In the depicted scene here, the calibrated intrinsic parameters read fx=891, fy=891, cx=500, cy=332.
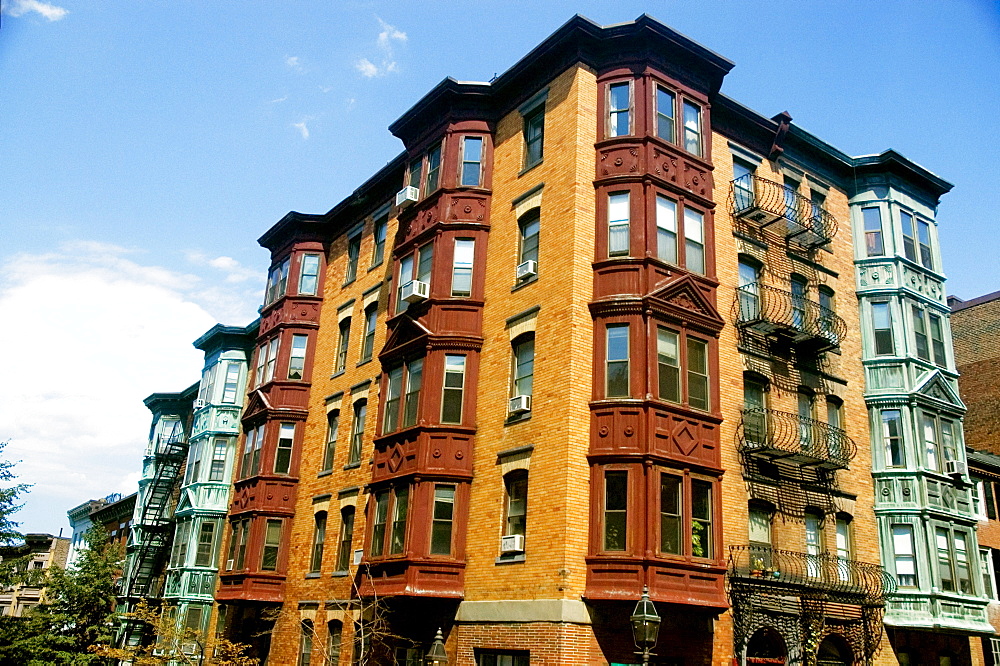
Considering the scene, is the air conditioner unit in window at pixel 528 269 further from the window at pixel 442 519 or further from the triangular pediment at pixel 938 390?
the triangular pediment at pixel 938 390

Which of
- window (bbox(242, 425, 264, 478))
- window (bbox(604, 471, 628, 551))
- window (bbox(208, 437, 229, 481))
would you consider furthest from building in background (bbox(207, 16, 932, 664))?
window (bbox(208, 437, 229, 481))

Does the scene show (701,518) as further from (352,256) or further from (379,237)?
(352,256)

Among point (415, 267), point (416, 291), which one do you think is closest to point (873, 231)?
point (415, 267)

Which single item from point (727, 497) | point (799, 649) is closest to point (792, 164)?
point (727, 497)

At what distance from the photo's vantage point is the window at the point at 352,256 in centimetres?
3325

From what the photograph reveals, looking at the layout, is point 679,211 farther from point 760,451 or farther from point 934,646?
point 934,646

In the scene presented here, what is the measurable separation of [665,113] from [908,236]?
428 inches

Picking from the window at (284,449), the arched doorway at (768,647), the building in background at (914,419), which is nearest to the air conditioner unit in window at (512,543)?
the arched doorway at (768,647)

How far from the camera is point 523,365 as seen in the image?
2259 cm

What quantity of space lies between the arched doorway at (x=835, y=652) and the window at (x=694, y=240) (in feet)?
33.3

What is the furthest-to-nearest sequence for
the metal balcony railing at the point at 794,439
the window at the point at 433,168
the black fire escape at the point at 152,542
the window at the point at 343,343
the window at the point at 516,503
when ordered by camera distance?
the black fire escape at the point at 152,542 < the window at the point at 343,343 < the window at the point at 433,168 < the metal balcony railing at the point at 794,439 < the window at the point at 516,503

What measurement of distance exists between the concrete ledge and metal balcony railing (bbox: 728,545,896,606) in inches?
176

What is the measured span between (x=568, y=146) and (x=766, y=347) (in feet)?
25.5

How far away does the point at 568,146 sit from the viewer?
2314cm
